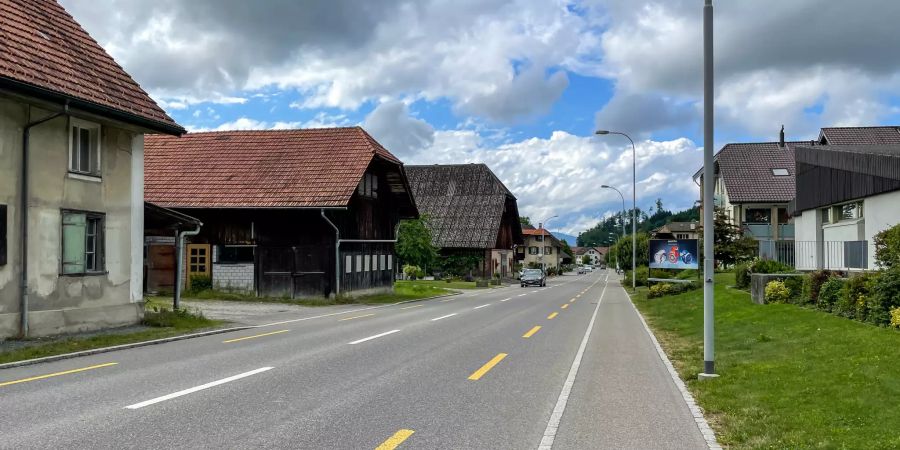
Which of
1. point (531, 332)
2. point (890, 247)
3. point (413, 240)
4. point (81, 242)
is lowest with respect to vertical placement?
point (531, 332)

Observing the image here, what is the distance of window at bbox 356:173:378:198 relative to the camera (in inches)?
1258

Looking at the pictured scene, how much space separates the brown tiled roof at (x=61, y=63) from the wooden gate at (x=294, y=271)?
12122mm

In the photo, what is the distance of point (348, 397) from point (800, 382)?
588cm

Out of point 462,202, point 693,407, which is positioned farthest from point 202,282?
point 462,202

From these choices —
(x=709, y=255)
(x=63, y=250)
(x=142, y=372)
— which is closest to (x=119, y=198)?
(x=63, y=250)

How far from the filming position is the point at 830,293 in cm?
1541

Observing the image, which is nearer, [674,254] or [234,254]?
[234,254]

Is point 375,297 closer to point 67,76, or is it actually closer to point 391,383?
point 67,76

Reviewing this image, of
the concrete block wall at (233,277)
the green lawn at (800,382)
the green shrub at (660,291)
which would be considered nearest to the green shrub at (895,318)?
the green lawn at (800,382)

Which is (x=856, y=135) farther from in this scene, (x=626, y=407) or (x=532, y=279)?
(x=626, y=407)

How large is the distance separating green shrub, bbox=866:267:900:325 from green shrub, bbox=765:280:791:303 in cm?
Result: 578

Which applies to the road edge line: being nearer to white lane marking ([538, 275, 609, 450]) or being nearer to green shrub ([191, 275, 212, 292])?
white lane marking ([538, 275, 609, 450])

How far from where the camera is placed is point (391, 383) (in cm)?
899

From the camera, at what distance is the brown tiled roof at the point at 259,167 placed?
29.3 meters
